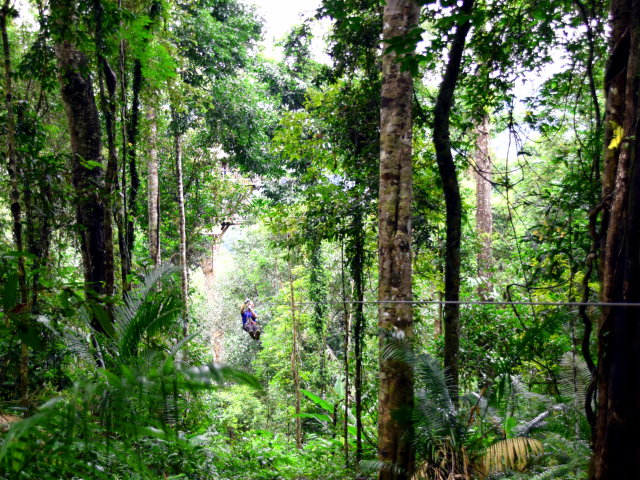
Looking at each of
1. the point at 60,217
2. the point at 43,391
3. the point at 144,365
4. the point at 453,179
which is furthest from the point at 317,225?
the point at 144,365

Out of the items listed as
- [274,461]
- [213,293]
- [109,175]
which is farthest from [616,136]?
[213,293]

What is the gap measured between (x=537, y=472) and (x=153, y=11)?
18.9 ft

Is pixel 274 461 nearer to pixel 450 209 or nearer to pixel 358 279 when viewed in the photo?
pixel 358 279

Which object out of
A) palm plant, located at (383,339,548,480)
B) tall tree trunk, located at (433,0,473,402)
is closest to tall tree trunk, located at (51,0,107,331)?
palm plant, located at (383,339,548,480)

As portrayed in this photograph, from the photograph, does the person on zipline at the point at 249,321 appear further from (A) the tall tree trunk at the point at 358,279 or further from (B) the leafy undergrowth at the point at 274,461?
(A) the tall tree trunk at the point at 358,279

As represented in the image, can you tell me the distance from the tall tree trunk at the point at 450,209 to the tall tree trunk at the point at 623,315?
171 centimetres

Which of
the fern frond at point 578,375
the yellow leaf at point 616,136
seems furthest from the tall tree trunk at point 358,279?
the yellow leaf at point 616,136

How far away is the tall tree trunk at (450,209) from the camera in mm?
3811

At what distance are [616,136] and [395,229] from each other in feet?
5.08

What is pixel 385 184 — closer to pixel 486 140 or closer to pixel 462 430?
pixel 462 430

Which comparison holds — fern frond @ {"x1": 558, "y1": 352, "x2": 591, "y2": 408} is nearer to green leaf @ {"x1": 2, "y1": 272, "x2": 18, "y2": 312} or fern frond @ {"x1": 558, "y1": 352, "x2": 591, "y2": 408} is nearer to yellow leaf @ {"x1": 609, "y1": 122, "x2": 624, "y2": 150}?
yellow leaf @ {"x1": 609, "y1": 122, "x2": 624, "y2": 150}

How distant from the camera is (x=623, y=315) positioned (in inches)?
74.3

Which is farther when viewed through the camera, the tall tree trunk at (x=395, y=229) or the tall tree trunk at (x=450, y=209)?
the tall tree trunk at (x=450, y=209)

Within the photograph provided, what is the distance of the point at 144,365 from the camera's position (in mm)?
1946
